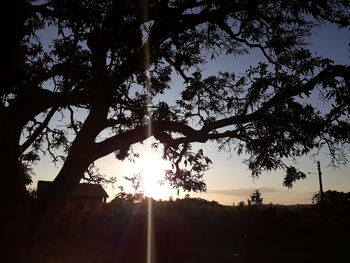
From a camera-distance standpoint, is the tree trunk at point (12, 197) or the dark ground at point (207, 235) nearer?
the tree trunk at point (12, 197)

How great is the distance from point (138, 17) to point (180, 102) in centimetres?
385

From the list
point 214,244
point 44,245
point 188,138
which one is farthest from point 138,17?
point 214,244

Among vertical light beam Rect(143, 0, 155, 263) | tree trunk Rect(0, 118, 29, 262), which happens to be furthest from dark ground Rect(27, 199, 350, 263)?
tree trunk Rect(0, 118, 29, 262)

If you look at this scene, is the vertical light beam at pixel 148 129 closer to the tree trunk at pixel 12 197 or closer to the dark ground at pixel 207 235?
the dark ground at pixel 207 235

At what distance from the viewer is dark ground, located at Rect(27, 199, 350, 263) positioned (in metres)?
14.5

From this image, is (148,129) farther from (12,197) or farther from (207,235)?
(207,235)

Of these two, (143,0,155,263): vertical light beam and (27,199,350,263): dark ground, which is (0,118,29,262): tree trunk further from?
(27,199,350,263): dark ground

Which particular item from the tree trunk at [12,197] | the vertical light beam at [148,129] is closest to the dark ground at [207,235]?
the vertical light beam at [148,129]

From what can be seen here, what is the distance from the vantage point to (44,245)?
46.9 feet

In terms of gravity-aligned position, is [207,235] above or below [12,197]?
below

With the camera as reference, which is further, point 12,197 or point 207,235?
point 207,235

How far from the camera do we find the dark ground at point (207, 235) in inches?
571

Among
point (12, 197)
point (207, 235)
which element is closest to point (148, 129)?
point (12, 197)

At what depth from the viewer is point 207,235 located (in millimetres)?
17891
